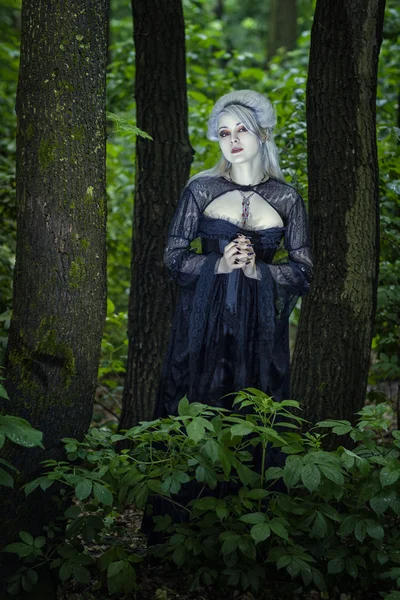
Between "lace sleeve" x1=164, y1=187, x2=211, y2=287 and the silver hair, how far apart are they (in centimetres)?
21

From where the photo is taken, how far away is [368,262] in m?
4.88

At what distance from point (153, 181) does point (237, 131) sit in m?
1.45

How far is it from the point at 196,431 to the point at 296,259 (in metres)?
1.52

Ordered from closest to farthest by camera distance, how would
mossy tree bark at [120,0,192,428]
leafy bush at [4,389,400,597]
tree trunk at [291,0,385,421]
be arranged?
1. leafy bush at [4,389,400,597]
2. tree trunk at [291,0,385,421]
3. mossy tree bark at [120,0,192,428]

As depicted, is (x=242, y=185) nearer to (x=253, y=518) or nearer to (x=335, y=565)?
(x=253, y=518)

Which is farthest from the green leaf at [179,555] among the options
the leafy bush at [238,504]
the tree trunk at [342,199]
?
the tree trunk at [342,199]

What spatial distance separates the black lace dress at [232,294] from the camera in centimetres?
428

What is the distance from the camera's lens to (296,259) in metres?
4.32

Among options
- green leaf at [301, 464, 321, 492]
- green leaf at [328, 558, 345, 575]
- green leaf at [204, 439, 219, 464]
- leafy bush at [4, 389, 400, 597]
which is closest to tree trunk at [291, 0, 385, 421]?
leafy bush at [4, 389, 400, 597]

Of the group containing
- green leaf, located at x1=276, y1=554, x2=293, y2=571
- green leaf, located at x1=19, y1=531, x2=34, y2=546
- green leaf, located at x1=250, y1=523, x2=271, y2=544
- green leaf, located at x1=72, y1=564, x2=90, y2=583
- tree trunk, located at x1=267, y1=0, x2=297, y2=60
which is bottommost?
green leaf, located at x1=72, y1=564, x2=90, y2=583

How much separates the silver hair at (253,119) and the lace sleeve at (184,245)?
209mm

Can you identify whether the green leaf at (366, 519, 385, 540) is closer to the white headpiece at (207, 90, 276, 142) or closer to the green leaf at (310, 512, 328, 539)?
the green leaf at (310, 512, 328, 539)

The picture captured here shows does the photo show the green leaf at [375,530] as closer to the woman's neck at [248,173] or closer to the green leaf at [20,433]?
the green leaf at [20,433]

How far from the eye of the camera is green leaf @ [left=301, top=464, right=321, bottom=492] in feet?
10.4
